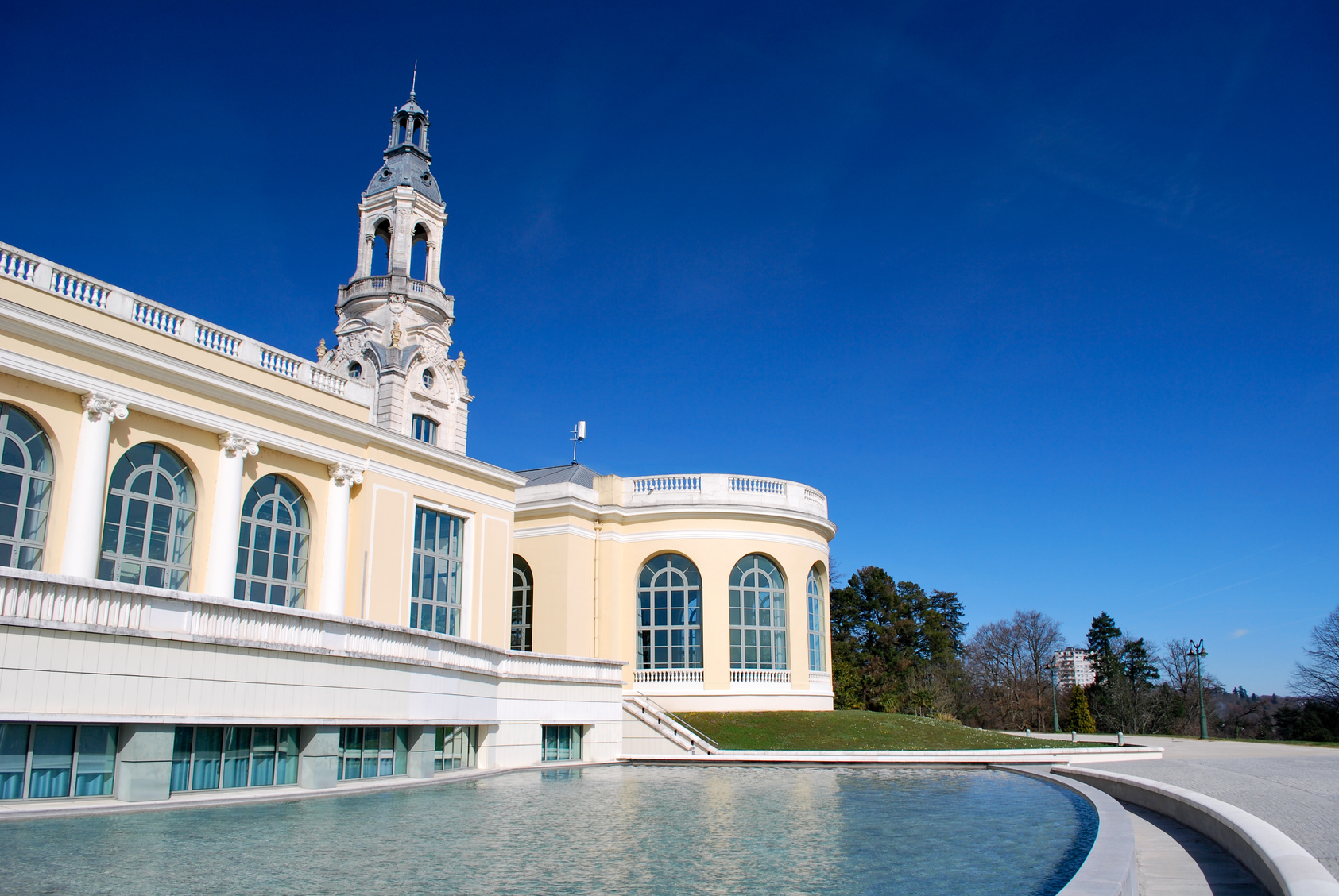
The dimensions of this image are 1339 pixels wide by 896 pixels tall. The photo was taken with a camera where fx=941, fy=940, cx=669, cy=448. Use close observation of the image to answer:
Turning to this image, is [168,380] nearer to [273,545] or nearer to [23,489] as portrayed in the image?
[23,489]

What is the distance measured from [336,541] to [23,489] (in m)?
7.84

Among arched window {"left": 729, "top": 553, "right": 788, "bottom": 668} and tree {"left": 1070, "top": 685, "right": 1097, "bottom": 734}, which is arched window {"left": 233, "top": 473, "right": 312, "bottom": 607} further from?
tree {"left": 1070, "top": 685, "right": 1097, "bottom": 734}

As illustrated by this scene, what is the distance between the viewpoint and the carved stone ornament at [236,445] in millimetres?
23266

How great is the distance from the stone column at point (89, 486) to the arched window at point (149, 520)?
0.66 m

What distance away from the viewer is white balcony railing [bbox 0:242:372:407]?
20453mm

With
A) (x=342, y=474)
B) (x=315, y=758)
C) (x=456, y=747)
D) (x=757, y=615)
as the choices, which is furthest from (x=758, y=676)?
(x=315, y=758)

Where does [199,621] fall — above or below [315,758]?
above

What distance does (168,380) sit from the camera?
72.1 feet

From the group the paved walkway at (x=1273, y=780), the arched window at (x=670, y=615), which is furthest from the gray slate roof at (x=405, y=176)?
the paved walkway at (x=1273, y=780)

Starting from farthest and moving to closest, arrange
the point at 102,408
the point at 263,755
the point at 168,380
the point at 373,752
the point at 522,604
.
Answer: the point at 522,604 < the point at 168,380 < the point at 102,408 < the point at 373,752 < the point at 263,755

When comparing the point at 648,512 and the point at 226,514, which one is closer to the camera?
the point at 226,514

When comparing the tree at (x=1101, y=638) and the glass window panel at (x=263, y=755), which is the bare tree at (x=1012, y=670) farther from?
the glass window panel at (x=263, y=755)

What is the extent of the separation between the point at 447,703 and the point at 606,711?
8026 mm

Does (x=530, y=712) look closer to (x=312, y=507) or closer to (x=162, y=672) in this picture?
(x=312, y=507)
